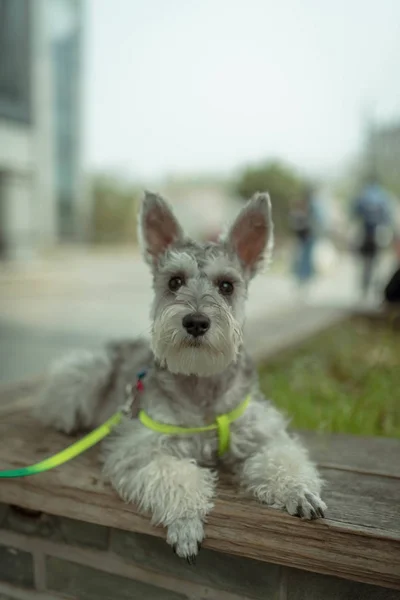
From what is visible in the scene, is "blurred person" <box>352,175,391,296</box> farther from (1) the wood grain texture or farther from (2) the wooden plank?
(1) the wood grain texture

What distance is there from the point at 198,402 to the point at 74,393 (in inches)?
38.6

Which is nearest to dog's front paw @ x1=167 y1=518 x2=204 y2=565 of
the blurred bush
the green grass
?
the green grass

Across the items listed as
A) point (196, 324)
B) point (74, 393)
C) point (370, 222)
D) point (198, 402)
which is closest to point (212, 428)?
point (198, 402)

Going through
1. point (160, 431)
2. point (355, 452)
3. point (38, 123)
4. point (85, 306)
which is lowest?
point (85, 306)

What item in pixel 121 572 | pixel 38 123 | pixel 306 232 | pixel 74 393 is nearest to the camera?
pixel 121 572

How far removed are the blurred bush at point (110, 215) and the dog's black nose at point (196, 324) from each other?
39309 mm

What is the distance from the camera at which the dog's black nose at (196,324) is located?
8.81ft

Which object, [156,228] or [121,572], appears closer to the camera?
[121,572]

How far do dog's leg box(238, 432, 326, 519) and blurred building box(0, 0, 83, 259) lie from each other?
1650 cm

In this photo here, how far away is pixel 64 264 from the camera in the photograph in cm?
2436

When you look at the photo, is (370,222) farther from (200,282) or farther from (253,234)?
(200,282)

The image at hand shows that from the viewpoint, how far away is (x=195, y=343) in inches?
106

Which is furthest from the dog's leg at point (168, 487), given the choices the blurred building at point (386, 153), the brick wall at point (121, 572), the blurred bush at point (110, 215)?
the blurred bush at point (110, 215)

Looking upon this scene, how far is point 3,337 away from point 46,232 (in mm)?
23681
